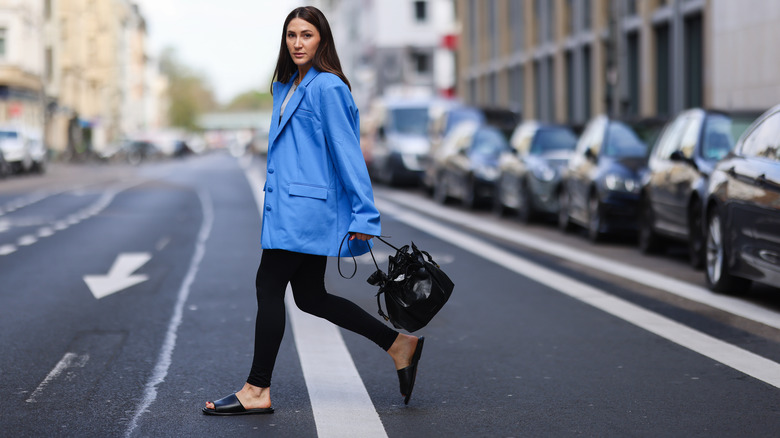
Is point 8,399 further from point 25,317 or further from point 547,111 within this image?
point 547,111

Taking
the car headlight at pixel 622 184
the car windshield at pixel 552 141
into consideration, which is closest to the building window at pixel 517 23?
the car windshield at pixel 552 141

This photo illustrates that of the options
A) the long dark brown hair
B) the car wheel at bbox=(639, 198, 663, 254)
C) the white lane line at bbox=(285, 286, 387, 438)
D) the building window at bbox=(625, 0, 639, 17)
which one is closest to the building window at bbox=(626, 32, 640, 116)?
the building window at bbox=(625, 0, 639, 17)

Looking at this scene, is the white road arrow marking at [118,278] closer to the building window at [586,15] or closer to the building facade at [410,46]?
the building window at [586,15]

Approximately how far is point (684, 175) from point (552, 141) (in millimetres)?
7757

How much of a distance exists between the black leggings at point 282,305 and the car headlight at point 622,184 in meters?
10.3

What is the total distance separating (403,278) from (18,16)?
2513 inches

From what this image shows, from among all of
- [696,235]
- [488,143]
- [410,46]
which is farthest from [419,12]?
[696,235]

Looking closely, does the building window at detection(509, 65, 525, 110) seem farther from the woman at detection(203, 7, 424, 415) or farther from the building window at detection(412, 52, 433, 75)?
the woman at detection(203, 7, 424, 415)

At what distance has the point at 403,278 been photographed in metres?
5.96

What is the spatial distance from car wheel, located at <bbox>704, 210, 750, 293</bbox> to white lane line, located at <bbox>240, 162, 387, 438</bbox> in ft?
11.1

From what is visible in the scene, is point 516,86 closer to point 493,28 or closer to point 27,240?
point 493,28

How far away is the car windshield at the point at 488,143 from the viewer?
24266 mm

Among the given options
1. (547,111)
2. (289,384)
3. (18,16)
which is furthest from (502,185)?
(18,16)

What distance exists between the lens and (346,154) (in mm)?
5738
